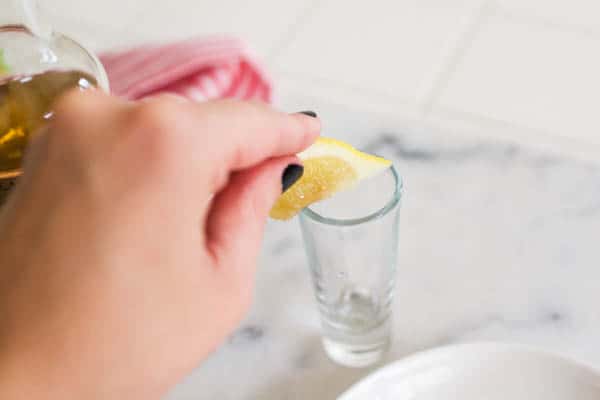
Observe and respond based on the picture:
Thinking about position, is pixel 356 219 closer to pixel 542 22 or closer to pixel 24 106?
pixel 24 106

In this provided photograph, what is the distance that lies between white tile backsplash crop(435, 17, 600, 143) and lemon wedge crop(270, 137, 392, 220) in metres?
0.28

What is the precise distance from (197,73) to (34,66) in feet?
0.64

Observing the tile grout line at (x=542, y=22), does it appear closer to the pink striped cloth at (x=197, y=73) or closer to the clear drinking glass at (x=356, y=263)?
the pink striped cloth at (x=197, y=73)

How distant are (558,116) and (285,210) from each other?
0.34 meters

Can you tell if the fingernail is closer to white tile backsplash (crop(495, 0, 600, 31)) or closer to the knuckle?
the knuckle

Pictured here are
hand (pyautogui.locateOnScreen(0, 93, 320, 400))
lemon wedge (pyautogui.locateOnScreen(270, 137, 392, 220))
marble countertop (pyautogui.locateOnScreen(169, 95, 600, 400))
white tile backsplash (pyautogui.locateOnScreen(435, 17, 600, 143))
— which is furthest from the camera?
white tile backsplash (pyautogui.locateOnScreen(435, 17, 600, 143))

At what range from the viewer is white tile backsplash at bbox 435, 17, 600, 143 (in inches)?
29.7

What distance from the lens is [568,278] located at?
25.1 inches

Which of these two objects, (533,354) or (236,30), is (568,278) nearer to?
(533,354)

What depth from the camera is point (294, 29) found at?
2.83 feet

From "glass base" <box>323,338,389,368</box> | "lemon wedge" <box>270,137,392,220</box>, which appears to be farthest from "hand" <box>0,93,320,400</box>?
"glass base" <box>323,338,389,368</box>

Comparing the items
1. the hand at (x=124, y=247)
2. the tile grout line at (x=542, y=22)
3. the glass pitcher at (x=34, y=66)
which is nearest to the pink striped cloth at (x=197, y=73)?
the glass pitcher at (x=34, y=66)

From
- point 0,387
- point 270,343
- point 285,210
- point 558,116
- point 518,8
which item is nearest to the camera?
point 0,387

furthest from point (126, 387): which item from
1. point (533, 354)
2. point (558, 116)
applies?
point (558, 116)
